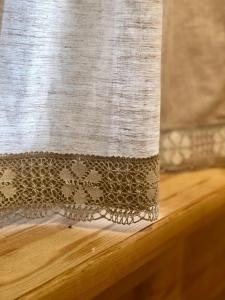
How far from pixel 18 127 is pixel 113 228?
19 cm

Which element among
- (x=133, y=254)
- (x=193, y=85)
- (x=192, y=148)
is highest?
(x=193, y=85)

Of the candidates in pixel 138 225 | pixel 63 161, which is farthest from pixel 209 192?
pixel 63 161

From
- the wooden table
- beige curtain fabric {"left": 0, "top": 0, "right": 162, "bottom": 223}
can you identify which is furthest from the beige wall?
beige curtain fabric {"left": 0, "top": 0, "right": 162, "bottom": 223}

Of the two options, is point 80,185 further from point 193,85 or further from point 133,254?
point 193,85

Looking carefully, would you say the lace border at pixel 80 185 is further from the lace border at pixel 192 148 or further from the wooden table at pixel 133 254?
the lace border at pixel 192 148

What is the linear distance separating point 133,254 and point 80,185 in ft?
0.37

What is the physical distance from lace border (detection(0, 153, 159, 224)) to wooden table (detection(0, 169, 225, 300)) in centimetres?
3

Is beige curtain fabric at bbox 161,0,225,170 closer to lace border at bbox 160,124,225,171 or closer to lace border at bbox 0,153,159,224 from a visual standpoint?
lace border at bbox 160,124,225,171

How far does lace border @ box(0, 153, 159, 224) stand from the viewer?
682mm

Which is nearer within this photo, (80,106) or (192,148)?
(80,106)

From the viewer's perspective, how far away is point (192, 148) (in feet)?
3.20

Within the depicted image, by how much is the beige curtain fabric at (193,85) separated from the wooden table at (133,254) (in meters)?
0.05

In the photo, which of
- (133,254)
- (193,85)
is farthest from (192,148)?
(133,254)

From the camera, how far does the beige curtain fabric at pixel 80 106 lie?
26.0 inches
